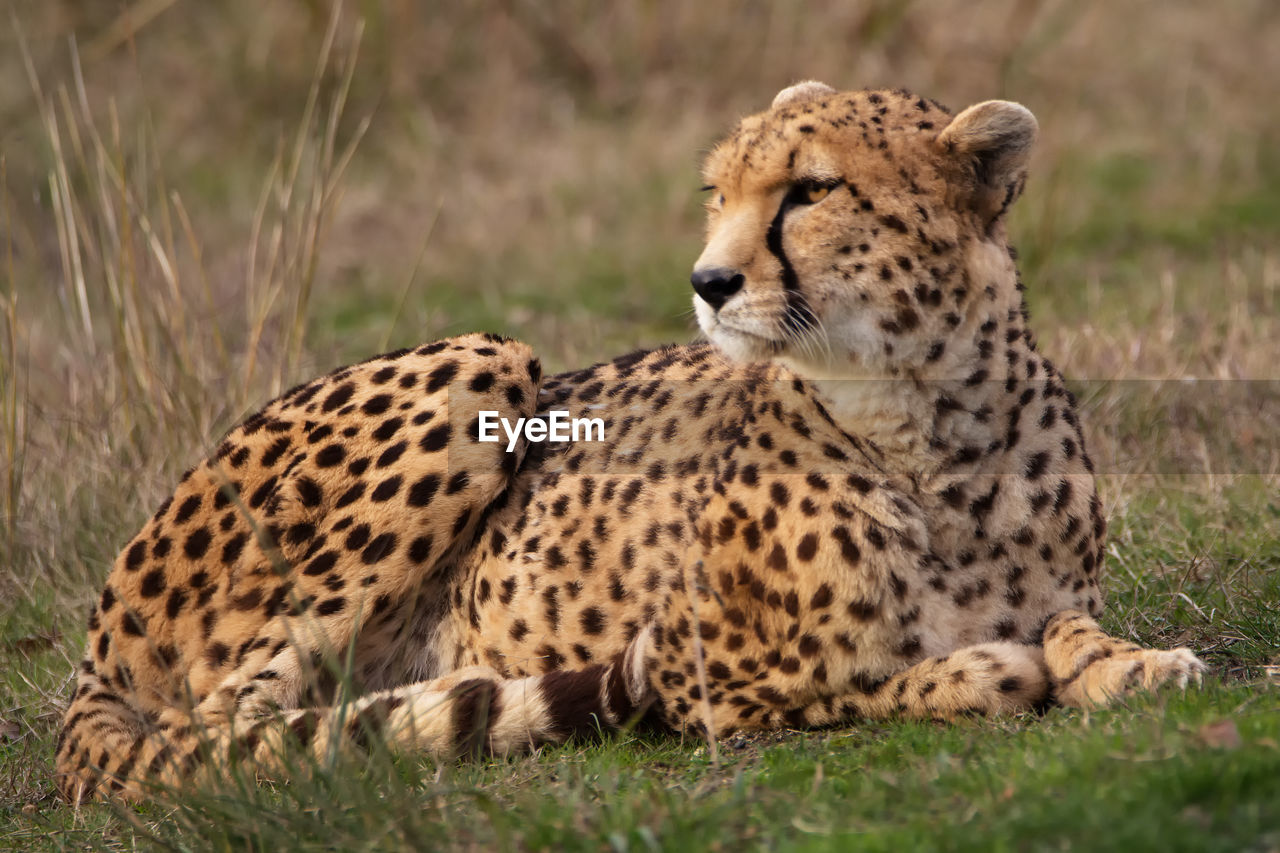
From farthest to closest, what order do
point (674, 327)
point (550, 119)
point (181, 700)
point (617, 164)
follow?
point (550, 119), point (617, 164), point (674, 327), point (181, 700)

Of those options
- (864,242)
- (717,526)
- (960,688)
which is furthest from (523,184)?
(960,688)

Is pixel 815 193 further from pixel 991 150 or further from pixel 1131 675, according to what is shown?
pixel 1131 675

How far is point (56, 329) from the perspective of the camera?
22.1ft

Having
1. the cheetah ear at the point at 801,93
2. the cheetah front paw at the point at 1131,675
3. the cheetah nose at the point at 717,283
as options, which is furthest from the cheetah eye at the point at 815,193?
the cheetah front paw at the point at 1131,675

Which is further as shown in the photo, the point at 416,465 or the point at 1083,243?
the point at 1083,243

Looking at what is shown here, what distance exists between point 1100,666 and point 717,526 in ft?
2.41

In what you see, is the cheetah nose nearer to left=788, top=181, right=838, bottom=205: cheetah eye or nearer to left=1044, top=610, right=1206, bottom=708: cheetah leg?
left=788, top=181, right=838, bottom=205: cheetah eye

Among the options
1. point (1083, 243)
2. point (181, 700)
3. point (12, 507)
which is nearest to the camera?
point (181, 700)

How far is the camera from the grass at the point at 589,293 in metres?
2.32

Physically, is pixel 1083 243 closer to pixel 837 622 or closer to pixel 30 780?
pixel 837 622

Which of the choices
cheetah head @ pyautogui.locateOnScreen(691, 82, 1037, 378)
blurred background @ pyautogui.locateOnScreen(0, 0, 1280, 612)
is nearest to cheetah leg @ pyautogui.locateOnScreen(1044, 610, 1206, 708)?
cheetah head @ pyautogui.locateOnScreen(691, 82, 1037, 378)

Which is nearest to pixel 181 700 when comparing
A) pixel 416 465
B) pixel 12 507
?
pixel 416 465

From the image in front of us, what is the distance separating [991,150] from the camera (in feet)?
9.26

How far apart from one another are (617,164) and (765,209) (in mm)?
5692
